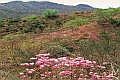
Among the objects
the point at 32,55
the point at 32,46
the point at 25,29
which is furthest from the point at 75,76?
the point at 25,29

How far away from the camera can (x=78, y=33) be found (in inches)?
836

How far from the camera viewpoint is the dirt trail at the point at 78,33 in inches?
806

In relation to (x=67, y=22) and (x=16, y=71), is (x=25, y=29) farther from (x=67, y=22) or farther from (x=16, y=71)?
(x=16, y=71)

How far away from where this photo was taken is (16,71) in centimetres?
1382

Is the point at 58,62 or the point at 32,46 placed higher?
the point at 58,62

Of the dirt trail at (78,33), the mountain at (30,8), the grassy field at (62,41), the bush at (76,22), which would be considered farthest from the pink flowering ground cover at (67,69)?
the mountain at (30,8)

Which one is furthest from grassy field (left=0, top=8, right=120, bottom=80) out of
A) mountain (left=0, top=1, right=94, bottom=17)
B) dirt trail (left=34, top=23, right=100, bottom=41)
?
mountain (left=0, top=1, right=94, bottom=17)

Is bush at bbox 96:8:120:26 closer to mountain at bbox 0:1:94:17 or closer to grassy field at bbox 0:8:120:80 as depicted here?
grassy field at bbox 0:8:120:80

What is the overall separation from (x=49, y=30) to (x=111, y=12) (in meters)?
3.50

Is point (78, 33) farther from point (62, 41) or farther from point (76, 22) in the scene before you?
point (76, 22)

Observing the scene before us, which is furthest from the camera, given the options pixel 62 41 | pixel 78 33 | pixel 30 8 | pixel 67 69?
pixel 30 8

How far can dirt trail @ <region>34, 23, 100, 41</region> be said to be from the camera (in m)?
20.5

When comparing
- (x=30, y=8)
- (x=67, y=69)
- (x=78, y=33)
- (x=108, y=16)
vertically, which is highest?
(x=67, y=69)

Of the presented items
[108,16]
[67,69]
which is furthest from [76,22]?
[67,69]
